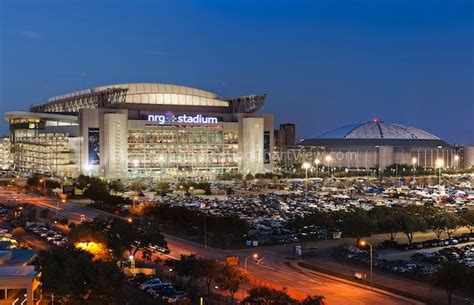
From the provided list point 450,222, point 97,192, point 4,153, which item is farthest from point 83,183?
point 4,153

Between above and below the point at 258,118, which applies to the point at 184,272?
below

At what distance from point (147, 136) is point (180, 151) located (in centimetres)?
527

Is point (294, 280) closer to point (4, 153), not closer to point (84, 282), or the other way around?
point (84, 282)

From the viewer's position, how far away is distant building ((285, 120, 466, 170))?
4144 inches

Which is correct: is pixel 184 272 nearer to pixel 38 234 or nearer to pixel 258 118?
pixel 38 234

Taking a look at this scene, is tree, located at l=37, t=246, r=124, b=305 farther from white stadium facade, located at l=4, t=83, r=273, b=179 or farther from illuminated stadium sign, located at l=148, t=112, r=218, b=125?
illuminated stadium sign, located at l=148, t=112, r=218, b=125

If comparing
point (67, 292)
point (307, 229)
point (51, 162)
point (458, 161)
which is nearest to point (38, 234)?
point (307, 229)

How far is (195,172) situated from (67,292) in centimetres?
7175

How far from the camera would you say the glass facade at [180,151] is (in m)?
86.6

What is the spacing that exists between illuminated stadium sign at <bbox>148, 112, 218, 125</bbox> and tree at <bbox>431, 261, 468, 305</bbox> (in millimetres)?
68318

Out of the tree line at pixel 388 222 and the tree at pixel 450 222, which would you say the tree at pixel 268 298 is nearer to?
the tree line at pixel 388 222

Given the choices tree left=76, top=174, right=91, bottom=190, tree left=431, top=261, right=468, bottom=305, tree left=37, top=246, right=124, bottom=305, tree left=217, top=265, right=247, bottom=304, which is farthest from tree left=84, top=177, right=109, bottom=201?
tree left=431, top=261, right=468, bottom=305

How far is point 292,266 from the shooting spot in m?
29.1

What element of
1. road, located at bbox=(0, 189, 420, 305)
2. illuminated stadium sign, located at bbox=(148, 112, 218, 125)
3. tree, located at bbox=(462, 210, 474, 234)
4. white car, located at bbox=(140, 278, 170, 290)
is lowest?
road, located at bbox=(0, 189, 420, 305)
